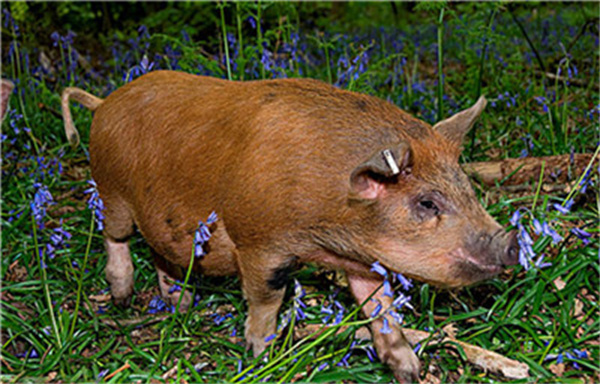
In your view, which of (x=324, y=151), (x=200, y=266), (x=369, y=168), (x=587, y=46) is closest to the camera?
(x=369, y=168)

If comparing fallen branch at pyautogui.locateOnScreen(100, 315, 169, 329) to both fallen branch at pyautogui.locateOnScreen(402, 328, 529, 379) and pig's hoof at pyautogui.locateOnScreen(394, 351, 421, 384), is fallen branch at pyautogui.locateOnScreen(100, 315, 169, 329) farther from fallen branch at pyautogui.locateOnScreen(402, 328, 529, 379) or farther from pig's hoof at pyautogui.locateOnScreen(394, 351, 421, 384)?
fallen branch at pyautogui.locateOnScreen(402, 328, 529, 379)

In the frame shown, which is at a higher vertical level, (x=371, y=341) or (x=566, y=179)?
(x=566, y=179)

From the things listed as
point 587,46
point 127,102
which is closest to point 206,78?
point 127,102

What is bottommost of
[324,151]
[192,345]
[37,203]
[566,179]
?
[192,345]

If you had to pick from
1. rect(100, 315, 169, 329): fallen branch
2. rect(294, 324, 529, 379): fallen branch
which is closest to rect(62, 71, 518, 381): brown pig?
rect(294, 324, 529, 379): fallen branch

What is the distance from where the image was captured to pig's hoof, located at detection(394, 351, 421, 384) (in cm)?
337

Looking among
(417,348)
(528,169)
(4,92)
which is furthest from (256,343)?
(528,169)

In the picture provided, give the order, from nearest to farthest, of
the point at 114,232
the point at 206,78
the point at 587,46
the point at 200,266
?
1. the point at 200,266
2. the point at 206,78
3. the point at 114,232
4. the point at 587,46

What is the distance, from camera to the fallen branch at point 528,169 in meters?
4.57

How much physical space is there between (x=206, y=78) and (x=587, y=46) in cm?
566

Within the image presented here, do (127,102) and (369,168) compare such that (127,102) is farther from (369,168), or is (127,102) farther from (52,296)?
(369,168)

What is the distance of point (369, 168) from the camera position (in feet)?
8.97

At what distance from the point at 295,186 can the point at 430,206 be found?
59 centimetres

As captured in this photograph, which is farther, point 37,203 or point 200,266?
point 200,266
